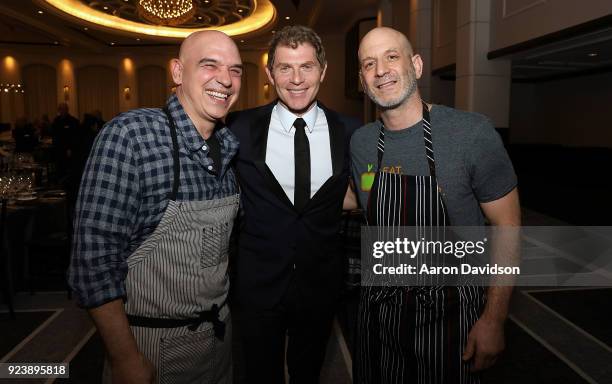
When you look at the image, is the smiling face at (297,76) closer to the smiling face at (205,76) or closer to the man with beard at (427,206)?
the man with beard at (427,206)

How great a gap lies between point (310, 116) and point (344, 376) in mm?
1577

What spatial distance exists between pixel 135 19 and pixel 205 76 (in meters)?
12.8

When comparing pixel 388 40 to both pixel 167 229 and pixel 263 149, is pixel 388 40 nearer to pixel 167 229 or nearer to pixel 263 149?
pixel 263 149

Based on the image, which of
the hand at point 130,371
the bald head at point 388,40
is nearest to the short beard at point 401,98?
the bald head at point 388,40

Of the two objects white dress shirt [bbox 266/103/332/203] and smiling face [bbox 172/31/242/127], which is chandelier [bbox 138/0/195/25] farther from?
smiling face [bbox 172/31/242/127]

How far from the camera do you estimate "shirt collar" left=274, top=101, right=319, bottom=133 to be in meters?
1.77

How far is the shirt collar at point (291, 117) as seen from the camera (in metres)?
1.77

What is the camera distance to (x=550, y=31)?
5059 millimetres

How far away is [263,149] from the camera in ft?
5.59

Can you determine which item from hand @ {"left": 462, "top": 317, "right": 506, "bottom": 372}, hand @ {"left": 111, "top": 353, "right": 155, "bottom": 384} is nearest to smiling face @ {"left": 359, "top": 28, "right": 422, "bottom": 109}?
hand @ {"left": 462, "top": 317, "right": 506, "bottom": 372}

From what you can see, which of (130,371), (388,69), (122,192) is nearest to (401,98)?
(388,69)

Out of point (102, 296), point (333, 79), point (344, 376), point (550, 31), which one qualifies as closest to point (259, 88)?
point (333, 79)

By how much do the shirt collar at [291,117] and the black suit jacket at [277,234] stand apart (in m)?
0.08

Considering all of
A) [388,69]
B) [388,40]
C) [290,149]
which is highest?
[388,40]
